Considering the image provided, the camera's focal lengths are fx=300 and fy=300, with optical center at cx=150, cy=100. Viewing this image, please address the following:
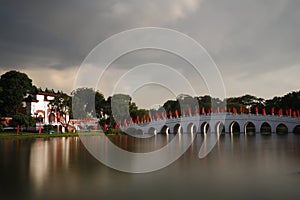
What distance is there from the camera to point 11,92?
28.9 meters

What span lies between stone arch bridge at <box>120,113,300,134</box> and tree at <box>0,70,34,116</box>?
1208 centimetres

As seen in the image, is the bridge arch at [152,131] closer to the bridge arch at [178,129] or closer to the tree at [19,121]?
the bridge arch at [178,129]

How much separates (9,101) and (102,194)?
2624 cm

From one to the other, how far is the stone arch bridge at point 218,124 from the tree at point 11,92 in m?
12.1

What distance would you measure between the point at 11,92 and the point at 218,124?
22.1 m

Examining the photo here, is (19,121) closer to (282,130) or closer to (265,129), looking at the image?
(265,129)

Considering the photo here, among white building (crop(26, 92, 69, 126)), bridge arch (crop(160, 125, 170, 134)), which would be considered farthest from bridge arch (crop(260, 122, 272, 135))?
white building (crop(26, 92, 69, 126))

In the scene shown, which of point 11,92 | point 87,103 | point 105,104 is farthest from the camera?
point 105,104

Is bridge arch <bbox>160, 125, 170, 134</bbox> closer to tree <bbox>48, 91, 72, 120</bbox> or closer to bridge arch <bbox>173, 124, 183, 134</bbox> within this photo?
bridge arch <bbox>173, 124, 183, 134</bbox>

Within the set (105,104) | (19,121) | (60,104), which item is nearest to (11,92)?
(19,121)

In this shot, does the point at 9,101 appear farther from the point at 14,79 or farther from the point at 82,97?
the point at 82,97

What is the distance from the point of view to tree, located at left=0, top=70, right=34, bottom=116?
94.7ft

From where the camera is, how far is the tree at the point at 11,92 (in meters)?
28.9

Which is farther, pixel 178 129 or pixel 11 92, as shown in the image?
pixel 178 129
